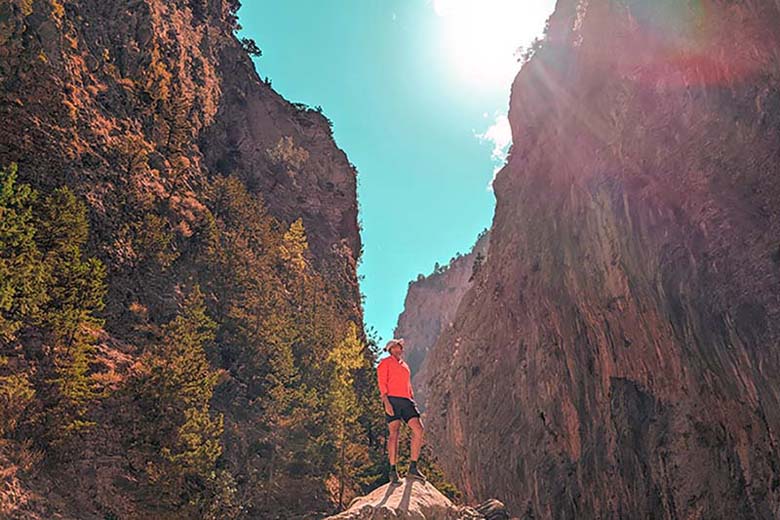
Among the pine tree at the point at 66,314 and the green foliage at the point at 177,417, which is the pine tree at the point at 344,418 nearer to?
the green foliage at the point at 177,417

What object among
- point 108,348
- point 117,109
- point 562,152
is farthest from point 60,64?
point 562,152

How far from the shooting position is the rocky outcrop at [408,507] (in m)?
7.00

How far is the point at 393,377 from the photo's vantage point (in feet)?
28.0

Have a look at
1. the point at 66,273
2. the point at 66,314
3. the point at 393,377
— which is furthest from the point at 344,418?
the point at 393,377

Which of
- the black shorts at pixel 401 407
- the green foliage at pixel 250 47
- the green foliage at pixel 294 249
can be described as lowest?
the black shorts at pixel 401 407

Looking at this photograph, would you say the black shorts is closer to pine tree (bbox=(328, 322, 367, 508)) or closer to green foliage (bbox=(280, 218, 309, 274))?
pine tree (bbox=(328, 322, 367, 508))

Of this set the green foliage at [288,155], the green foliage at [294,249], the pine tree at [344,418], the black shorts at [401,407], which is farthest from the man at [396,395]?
the green foliage at [288,155]

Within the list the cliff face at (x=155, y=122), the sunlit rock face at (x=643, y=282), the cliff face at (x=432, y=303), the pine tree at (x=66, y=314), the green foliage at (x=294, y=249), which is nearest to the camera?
the sunlit rock face at (x=643, y=282)

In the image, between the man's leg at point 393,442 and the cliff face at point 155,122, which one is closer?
the man's leg at point 393,442

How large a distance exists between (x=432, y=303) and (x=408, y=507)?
118884 mm

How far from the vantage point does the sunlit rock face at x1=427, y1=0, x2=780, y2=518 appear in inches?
571

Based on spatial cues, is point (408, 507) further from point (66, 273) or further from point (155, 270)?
point (155, 270)

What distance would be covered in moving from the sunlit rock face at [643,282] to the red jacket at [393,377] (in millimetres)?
11450

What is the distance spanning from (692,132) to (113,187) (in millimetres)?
29519
